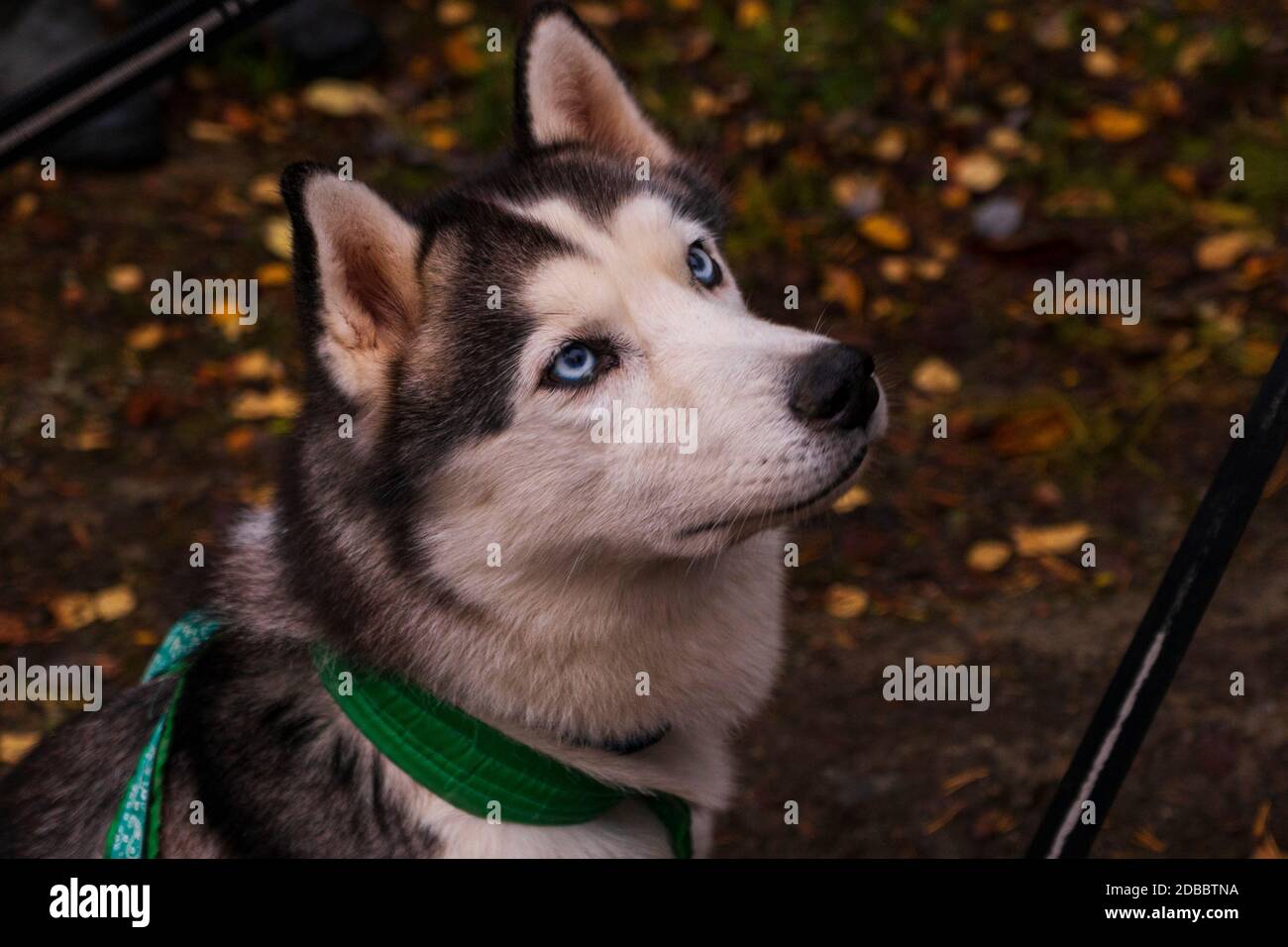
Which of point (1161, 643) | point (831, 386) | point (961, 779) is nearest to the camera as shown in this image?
point (1161, 643)

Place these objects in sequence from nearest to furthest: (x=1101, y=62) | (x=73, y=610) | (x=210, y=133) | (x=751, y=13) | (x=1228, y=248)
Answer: (x=73, y=610)
(x=1228, y=248)
(x=1101, y=62)
(x=210, y=133)
(x=751, y=13)

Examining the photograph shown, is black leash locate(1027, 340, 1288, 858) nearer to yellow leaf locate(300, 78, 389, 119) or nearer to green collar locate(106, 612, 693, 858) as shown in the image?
green collar locate(106, 612, 693, 858)

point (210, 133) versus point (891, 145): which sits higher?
point (210, 133)

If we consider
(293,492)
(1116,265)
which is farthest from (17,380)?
(1116,265)

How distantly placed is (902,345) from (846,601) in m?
1.41

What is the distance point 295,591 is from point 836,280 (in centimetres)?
358

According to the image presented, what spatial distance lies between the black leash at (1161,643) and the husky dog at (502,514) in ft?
2.02

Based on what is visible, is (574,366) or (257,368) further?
(257,368)

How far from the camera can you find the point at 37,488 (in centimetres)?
518

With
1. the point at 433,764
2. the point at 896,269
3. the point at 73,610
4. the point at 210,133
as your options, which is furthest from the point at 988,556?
the point at 210,133

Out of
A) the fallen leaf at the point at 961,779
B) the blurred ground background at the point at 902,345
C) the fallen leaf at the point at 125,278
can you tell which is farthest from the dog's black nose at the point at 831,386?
the fallen leaf at the point at 125,278

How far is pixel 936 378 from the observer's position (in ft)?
17.1

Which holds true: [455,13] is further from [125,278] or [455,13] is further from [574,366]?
[574,366]

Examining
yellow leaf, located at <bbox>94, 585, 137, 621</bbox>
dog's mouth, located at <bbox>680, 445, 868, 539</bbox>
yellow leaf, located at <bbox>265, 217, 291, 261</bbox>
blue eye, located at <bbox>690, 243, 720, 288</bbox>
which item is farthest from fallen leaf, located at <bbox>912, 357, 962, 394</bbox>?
yellow leaf, located at <bbox>94, 585, 137, 621</bbox>
